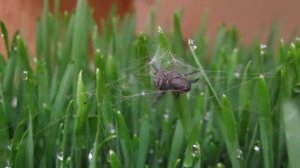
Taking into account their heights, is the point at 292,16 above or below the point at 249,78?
above

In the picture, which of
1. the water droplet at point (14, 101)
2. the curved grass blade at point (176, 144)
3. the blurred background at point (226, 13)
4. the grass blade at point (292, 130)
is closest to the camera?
the grass blade at point (292, 130)

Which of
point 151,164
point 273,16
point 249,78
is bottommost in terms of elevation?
point 151,164

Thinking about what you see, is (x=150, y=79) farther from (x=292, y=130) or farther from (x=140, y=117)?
(x=292, y=130)

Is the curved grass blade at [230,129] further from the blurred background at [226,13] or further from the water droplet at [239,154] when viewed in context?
the blurred background at [226,13]

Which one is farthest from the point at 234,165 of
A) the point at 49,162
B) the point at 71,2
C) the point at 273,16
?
the point at 273,16

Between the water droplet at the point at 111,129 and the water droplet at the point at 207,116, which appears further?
the water droplet at the point at 207,116

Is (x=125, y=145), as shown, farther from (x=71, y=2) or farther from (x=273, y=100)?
(x=71, y=2)

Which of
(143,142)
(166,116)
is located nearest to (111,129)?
(143,142)

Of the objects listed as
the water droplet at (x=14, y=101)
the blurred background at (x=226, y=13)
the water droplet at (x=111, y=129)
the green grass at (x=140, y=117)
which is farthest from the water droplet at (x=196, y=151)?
the blurred background at (x=226, y=13)
